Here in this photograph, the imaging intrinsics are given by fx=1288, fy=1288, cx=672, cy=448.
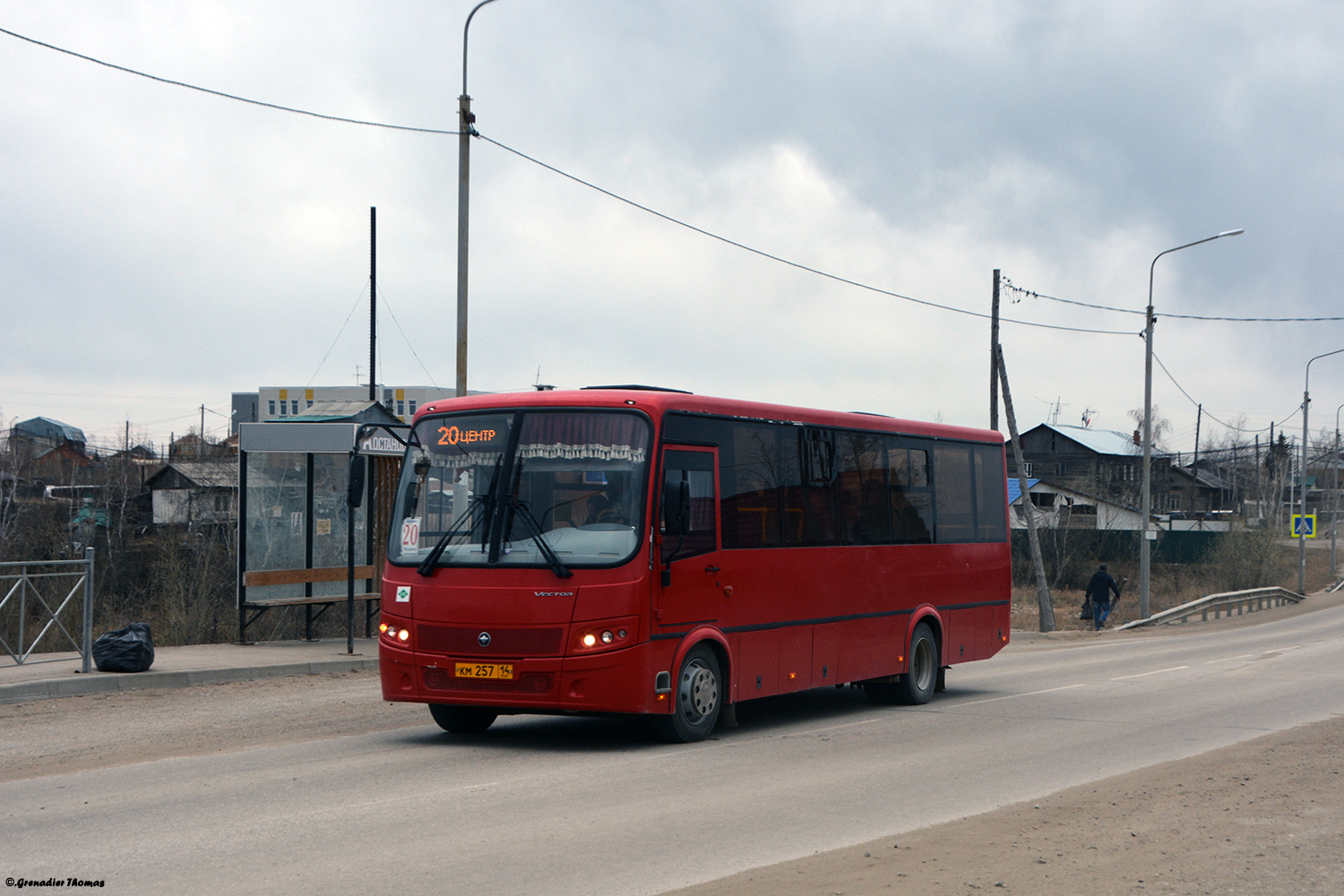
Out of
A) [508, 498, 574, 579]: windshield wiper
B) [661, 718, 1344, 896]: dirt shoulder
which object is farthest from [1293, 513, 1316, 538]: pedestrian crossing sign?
[508, 498, 574, 579]: windshield wiper

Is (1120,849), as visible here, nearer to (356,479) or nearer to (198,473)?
(356,479)

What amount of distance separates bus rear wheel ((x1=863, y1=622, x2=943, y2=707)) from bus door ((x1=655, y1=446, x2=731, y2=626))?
166 inches

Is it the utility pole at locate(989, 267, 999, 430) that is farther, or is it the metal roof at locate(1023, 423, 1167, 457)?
the metal roof at locate(1023, 423, 1167, 457)

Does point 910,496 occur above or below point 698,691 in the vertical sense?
above

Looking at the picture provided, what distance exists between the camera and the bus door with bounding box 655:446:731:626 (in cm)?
1044

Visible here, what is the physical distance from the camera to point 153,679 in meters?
14.8

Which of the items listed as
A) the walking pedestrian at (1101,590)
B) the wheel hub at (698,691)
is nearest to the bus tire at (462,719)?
the wheel hub at (698,691)

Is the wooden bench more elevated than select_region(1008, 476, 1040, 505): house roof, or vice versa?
select_region(1008, 476, 1040, 505): house roof

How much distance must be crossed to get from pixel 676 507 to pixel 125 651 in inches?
317

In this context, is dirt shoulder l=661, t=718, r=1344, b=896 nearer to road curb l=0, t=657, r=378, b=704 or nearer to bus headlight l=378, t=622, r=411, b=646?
bus headlight l=378, t=622, r=411, b=646

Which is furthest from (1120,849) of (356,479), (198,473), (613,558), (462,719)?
(198,473)

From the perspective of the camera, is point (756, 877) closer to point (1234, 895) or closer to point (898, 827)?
point (898, 827)

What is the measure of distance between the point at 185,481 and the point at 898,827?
193ft

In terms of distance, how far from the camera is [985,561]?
1628 cm
